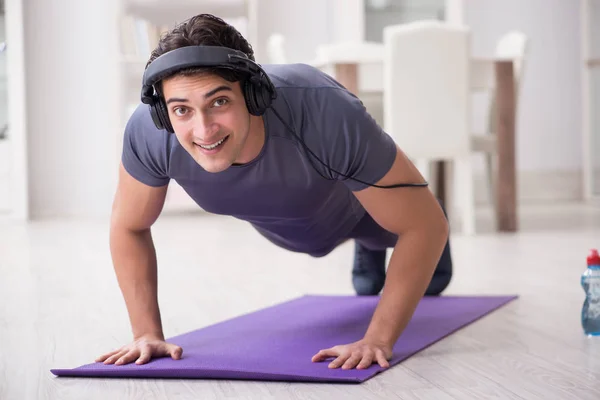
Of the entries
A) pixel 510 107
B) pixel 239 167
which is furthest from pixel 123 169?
pixel 510 107

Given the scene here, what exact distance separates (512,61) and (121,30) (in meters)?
2.81

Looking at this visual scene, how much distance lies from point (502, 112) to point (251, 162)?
3011mm

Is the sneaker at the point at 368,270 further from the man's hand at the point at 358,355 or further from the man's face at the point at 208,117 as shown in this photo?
the man's face at the point at 208,117

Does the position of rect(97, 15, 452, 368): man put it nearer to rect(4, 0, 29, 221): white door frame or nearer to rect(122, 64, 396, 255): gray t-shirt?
rect(122, 64, 396, 255): gray t-shirt

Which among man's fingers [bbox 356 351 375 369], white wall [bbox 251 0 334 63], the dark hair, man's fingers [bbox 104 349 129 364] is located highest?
white wall [bbox 251 0 334 63]

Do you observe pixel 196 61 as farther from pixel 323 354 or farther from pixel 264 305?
pixel 264 305

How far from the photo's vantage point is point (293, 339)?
2.00 metres

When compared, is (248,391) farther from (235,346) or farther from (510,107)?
(510,107)

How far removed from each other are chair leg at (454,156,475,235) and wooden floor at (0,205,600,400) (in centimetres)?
9

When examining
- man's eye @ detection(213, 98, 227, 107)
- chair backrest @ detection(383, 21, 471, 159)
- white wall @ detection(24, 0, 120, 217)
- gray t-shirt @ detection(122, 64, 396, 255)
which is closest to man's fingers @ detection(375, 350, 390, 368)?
gray t-shirt @ detection(122, 64, 396, 255)

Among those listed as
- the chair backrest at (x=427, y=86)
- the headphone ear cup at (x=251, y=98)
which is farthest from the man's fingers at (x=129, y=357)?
the chair backrest at (x=427, y=86)

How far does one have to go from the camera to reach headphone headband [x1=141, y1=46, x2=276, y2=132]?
1.51 m

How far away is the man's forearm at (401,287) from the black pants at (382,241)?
41cm

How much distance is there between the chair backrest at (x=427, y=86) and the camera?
423 centimetres
